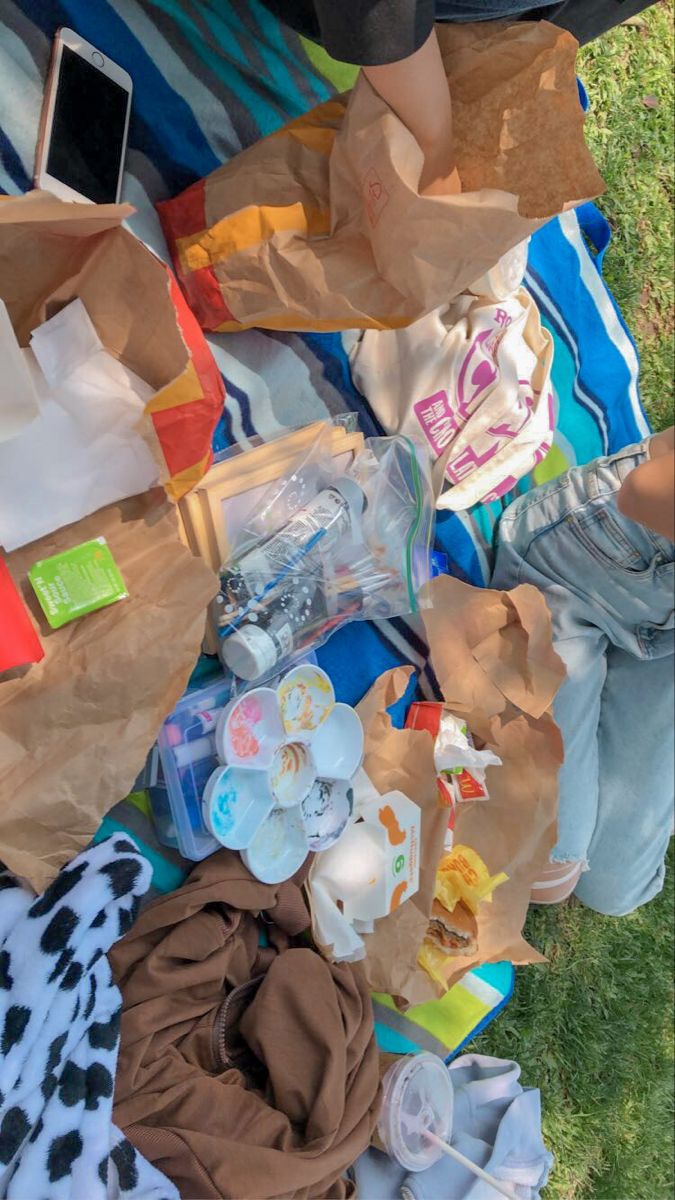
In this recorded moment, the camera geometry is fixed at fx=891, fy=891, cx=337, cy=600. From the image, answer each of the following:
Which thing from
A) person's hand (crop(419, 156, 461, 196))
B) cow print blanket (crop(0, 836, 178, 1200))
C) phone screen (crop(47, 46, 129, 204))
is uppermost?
phone screen (crop(47, 46, 129, 204))

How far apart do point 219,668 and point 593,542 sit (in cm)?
57

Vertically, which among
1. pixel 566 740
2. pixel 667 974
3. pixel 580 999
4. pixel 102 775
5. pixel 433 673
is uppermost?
pixel 102 775

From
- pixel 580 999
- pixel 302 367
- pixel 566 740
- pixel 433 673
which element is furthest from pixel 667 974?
pixel 302 367

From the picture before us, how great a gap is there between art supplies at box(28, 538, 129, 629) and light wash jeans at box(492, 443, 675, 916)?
0.72 metres

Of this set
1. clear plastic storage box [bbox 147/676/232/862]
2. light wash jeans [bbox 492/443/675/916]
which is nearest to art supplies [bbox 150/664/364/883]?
clear plastic storage box [bbox 147/676/232/862]

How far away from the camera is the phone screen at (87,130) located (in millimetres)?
948

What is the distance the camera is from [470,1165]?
3.95 ft

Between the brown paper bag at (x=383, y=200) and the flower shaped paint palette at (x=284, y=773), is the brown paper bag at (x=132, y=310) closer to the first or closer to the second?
the brown paper bag at (x=383, y=200)

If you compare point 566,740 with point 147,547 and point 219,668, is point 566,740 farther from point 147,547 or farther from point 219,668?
point 147,547

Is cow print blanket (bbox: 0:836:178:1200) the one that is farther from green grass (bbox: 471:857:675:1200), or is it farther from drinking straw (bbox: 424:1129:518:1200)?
green grass (bbox: 471:857:675:1200)

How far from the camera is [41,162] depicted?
0.93 m

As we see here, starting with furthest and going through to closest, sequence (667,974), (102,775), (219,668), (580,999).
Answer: (667,974), (580,999), (219,668), (102,775)

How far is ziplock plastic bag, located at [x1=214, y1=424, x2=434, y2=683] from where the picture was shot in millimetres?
1049

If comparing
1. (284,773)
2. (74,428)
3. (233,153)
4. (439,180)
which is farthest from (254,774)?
(233,153)
